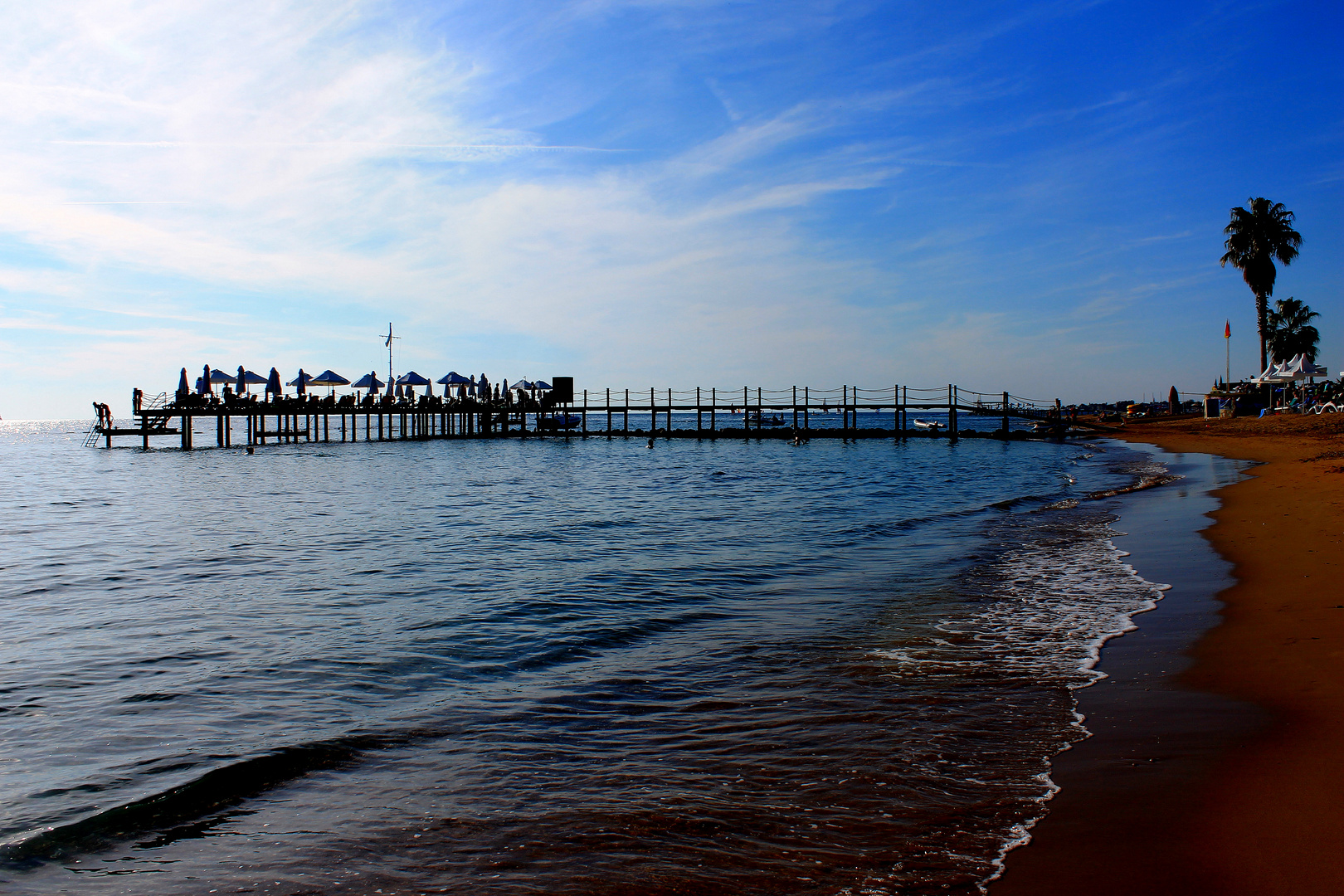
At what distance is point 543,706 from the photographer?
16.5ft

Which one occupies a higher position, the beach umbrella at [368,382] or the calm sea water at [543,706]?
the beach umbrella at [368,382]

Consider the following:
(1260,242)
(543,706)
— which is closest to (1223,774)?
(543,706)

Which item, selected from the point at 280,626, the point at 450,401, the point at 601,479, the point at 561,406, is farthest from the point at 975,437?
the point at 280,626

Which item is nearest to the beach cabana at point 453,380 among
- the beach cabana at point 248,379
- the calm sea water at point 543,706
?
the beach cabana at point 248,379

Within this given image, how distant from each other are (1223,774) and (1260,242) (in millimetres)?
49669

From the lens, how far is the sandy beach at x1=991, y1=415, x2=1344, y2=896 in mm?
2678

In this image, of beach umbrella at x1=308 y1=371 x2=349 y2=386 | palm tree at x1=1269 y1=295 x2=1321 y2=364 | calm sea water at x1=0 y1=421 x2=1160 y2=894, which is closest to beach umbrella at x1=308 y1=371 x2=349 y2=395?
beach umbrella at x1=308 y1=371 x2=349 y2=386

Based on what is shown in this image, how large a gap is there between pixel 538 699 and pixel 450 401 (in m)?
56.0

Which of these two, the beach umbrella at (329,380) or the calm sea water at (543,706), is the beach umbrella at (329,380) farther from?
the calm sea water at (543,706)

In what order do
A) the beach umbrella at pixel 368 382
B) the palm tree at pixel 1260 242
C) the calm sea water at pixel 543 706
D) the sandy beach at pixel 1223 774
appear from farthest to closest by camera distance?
1. the beach umbrella at pixel 368 382
2. the palm tree at pixel 1260 242
3. the calm sea water at pixel 543 706
4. the sandy beach at pixel 1223 774

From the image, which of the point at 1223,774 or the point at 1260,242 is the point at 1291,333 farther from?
the point at 1223,774

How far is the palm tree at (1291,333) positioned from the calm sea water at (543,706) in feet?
161

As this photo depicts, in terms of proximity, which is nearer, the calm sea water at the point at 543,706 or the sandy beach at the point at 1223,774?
the sandy beach at the point at 1223,774

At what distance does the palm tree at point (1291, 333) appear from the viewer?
156ft
